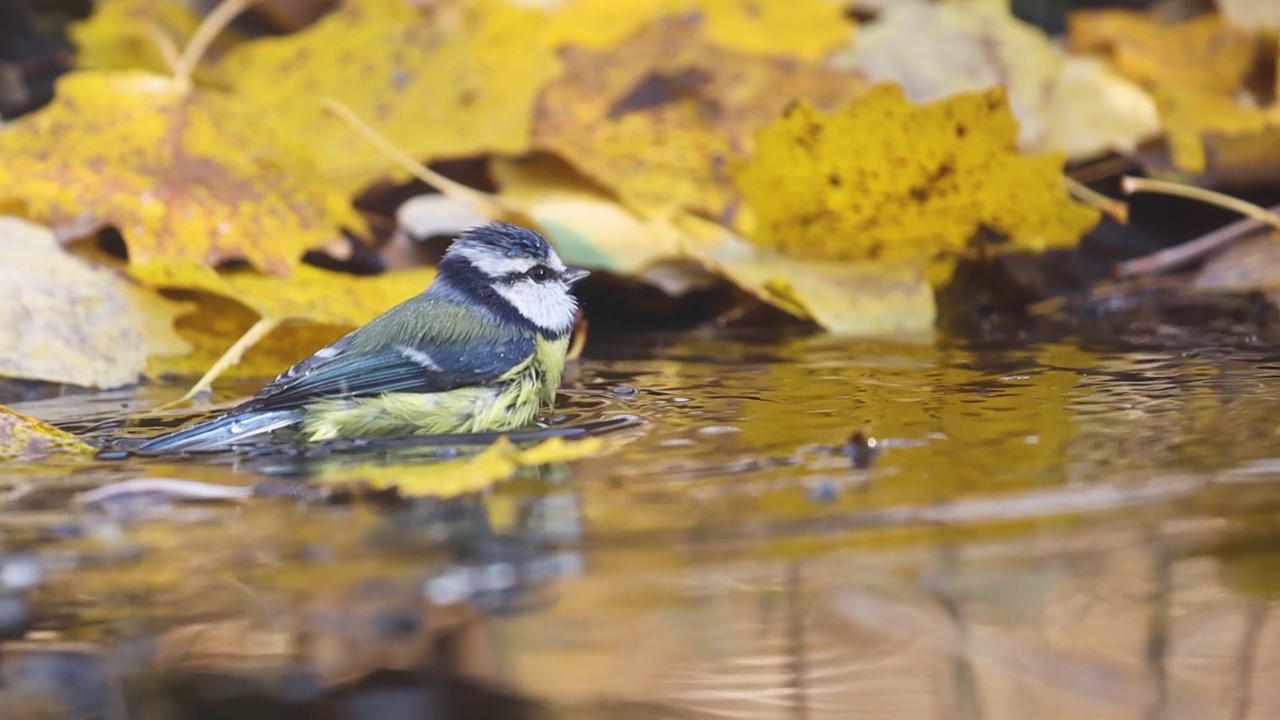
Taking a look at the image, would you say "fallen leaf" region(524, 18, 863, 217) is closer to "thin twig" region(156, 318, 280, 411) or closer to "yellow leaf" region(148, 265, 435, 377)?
"yellow leaf" region(148, 265, 435, 377)

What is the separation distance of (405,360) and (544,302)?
0.25 m

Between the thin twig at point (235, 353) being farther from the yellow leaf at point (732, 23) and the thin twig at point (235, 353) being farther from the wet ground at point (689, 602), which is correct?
the yellow leaf at point (732, 23)

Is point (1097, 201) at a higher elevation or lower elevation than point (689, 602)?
higher

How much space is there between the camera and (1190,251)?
206 cm

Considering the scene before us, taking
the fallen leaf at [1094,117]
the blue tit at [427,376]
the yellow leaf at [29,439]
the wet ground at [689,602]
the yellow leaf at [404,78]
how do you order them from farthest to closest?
the fallen leaf at [1094,117] → the yellow leaf at [404,78] → the blue tit at [427,376] → the yellow leaf at [29,439] → the wet ground at [689,602]

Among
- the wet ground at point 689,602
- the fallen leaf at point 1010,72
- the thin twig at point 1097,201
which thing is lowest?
the wet ground at point 689,602

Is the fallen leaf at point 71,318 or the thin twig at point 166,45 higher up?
the thin twig at point 166,45

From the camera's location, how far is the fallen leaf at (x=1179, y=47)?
2.64 metres

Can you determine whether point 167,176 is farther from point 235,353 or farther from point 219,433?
point 219,433

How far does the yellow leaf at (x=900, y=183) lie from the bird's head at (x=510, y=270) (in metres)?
0.29

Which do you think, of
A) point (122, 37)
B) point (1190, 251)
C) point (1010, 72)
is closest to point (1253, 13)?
point (1010, 72)

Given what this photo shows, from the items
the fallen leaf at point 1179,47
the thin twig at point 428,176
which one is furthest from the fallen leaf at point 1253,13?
the thin twig at point 428,176

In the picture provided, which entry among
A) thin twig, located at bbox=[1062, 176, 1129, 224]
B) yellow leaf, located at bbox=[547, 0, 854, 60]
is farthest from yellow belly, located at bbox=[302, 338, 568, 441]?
yellow leaf, located at bbox=[547, 0, 854, 60]

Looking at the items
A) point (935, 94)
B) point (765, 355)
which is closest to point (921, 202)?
point (765, 355)
